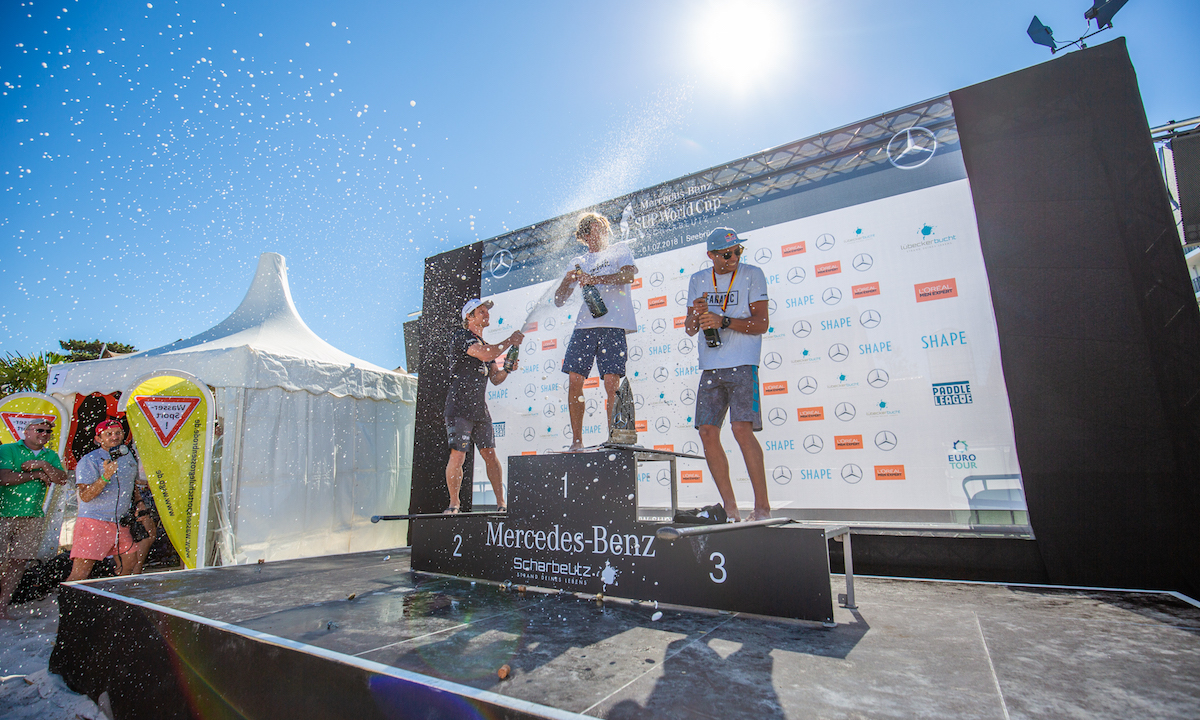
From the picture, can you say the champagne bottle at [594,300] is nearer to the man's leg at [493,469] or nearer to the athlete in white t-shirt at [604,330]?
the athlete in white t-shirt at [604,330]

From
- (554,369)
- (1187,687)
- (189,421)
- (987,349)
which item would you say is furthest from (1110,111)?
(189,421)

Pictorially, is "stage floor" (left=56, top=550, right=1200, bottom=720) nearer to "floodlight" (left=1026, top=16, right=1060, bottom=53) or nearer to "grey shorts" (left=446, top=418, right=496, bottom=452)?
"grey shorts" (left=446, top=418, right=496, bottom=452)

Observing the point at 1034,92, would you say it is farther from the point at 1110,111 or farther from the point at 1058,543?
the point at 1058,543

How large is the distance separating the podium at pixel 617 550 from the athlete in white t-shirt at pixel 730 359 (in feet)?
1.57

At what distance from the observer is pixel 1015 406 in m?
2.83

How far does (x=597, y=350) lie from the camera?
3.46 metres

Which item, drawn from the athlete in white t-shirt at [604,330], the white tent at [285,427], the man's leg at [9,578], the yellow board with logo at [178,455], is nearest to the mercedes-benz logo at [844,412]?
the athlete in white t-shirt at [604,330]

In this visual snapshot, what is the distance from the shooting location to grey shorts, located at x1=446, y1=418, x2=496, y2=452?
4.00 meters

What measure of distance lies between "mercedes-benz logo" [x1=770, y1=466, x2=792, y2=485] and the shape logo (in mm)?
5701

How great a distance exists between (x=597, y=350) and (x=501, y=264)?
2.67 meters

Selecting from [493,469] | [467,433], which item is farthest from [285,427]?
[493,469]

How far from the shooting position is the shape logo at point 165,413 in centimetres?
505

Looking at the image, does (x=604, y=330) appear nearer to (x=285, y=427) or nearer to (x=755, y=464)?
(x=755, y=464)

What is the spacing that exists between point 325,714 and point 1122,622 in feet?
9.16
